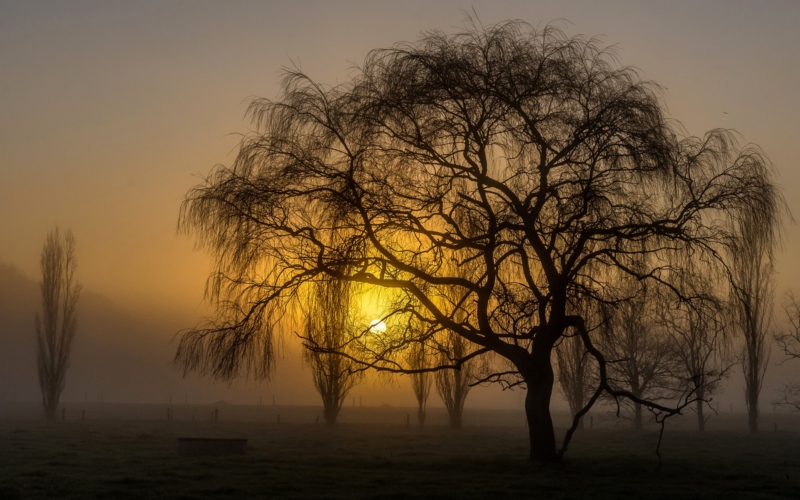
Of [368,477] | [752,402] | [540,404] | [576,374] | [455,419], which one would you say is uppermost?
[576,374]

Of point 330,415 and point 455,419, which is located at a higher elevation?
point 330,415

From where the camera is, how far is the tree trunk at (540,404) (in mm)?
17516

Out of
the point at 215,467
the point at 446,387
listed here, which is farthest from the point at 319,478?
the point at 446,387

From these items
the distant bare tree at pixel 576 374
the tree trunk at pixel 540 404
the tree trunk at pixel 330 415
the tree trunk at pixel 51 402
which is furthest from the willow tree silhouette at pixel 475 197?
the tree trunk at pixel 51 402

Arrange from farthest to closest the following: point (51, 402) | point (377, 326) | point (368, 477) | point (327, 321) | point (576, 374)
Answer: point (51, 402), point (576, 374), point (377, 326), point (368, 477), point (327, 321)

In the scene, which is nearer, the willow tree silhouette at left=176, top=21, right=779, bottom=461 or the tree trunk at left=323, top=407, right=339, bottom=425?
the willow tree silhouette at left=176, top=21, right=779, bottom=461

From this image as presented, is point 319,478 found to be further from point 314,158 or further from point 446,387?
point 446,387

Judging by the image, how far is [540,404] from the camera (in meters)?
17.5

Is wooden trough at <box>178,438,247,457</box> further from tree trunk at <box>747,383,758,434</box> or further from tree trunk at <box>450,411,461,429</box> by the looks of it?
tree trunk at <box>747,383,758,434</box>

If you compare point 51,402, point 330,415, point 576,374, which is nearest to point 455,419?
point 330,415

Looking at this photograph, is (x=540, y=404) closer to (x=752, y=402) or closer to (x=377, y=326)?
(x=377, y=326)

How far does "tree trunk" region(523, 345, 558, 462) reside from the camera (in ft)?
57.5

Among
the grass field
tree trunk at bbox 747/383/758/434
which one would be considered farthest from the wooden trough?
tree trunk at bbox 747/383/758/434

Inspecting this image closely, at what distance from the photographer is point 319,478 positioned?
17.0 m
